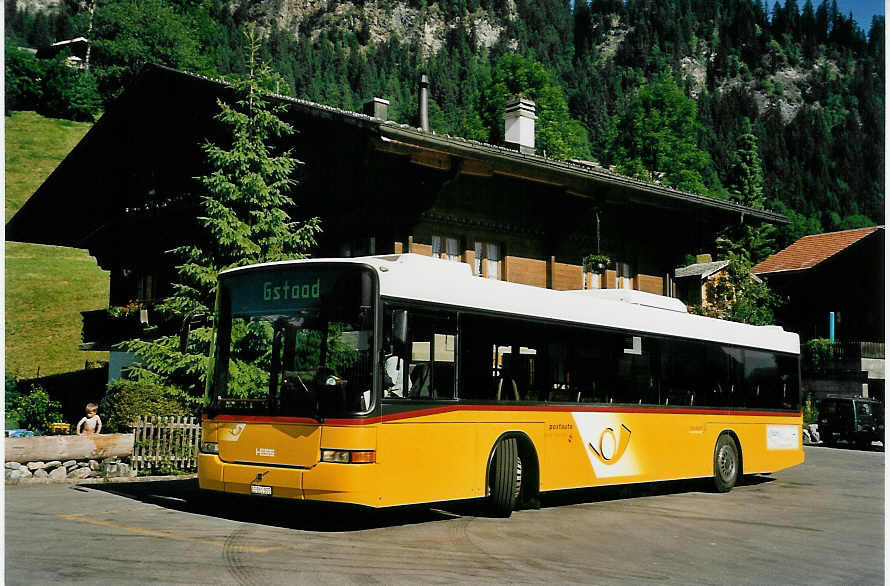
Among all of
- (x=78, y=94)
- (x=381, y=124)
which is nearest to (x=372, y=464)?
(x=381, y=124)

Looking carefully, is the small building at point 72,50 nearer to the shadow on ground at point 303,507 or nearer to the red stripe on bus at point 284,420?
the shadow on ground at point 303,507

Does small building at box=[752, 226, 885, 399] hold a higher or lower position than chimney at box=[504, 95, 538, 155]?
lower

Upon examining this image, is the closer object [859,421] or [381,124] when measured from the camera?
[381,124]

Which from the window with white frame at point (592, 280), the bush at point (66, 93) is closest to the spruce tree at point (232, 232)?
the window with white frame at point (592, 280)

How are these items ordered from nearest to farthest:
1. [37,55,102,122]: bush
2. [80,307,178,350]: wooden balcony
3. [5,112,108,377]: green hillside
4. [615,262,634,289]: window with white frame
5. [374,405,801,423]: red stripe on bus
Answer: [374,405,801,423]: red stripe on bus < [80,307,178,350]: wooden balcony < [615,262,634,289]: window with white frame < [5,112,108,377]: green hillside < [37,55,102,122]: bush

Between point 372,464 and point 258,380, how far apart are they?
1665 millimetres

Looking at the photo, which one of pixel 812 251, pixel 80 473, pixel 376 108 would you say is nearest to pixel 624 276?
pixel 376 108

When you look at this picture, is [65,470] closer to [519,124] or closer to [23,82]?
[519,124]

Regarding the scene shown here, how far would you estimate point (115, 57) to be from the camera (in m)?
79.7

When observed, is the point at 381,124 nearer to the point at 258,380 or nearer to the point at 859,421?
the point at 258,380

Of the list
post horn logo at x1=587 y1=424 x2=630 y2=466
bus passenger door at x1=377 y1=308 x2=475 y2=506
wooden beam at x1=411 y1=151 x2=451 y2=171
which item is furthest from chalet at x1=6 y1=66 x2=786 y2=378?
bus passenger door at x1=377 y1=308 x2=475 y2=506

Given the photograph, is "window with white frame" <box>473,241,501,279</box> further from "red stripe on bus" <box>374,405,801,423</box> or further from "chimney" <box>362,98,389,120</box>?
"red stripe on bus" <box>374,405,801,423</box>

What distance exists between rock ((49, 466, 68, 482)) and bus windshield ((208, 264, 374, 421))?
17.7 feet

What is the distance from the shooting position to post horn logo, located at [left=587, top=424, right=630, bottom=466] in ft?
44.2
